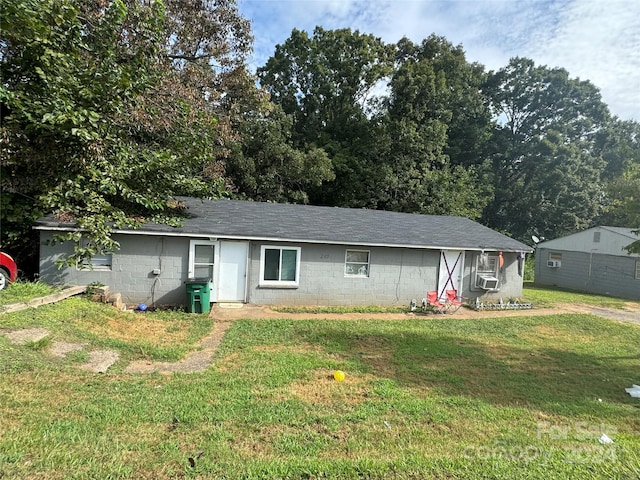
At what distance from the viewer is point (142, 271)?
36.9 ft

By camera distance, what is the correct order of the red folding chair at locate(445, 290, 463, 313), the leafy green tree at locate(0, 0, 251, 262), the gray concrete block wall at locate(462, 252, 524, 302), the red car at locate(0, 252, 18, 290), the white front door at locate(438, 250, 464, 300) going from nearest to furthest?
the leafy green tree at locate(0, 0, 251, 262), the red car at locate(0, 252, 18, 290), the red folding chair at locate(445, 290, 463, 313), the white front door at locate(438, 250, 464, 300), the gray concrete block wall at locate(462, 252, 524, 302)

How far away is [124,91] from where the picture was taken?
32.4 feet

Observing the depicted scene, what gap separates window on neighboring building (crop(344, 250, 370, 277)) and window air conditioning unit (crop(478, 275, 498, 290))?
4.73 metres

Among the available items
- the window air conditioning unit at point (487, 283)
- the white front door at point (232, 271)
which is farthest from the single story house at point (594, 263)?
the white front door at point (232, 271)

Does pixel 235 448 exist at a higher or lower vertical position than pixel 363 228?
lower

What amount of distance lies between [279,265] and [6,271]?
280 inches

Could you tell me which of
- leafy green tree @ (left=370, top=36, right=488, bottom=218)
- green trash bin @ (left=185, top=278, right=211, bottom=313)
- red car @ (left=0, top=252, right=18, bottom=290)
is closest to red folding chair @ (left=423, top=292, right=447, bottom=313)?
green trash bin @ (left=185, top=278, right=211, bottom=313)

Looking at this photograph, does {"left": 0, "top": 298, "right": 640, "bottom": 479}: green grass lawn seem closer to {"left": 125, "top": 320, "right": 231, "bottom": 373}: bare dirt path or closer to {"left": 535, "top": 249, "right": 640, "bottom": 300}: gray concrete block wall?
{"left": 125, "top": 320, "right": 231, "bottom": 373}: bare dirt path

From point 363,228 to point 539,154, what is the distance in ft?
93.0

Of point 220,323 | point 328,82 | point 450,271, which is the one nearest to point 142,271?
point 220,323

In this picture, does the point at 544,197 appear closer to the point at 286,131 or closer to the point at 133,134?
the point at 286,131

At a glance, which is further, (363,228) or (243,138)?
(243,138)

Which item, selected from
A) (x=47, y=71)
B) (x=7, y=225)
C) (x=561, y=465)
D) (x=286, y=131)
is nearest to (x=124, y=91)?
(x=47, y=71)

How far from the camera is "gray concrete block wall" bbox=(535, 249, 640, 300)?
69.0 ft
